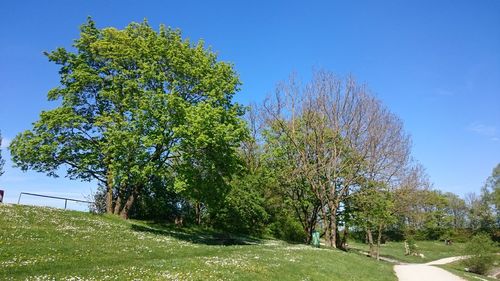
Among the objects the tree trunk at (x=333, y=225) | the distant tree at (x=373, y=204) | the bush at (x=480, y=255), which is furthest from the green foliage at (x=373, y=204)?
the bush at (x=480, y=255)

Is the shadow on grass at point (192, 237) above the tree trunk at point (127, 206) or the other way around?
the other way around

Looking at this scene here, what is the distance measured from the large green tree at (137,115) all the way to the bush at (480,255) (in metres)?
32.5

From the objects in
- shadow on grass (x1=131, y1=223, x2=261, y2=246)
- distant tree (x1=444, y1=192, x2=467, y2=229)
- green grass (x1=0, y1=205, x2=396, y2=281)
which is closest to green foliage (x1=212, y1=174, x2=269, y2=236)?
shadow on grass (x1=131, y1=223, x2=261, y2=246)

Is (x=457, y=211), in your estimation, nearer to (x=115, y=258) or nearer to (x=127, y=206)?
(x=127, y=206)

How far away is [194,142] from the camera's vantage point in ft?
101

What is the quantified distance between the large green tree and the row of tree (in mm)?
109

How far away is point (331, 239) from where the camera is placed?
143ft

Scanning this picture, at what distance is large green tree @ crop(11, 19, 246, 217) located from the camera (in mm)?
30828

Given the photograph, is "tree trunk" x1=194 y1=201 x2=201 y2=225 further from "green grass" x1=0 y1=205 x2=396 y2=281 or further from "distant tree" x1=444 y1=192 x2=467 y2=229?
"distant tree" x1=444 y1=192 x2=467 y2=229

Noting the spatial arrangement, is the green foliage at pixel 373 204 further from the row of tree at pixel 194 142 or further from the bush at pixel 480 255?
the bush at pixel 480 255

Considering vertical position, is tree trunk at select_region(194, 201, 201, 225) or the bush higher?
tree trunk at select_region(194, 201, 201, 225)

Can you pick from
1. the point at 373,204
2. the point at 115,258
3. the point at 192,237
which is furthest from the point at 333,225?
the point at 115,258

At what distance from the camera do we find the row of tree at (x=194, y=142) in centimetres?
3128

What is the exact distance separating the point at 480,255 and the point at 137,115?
4191 cm
